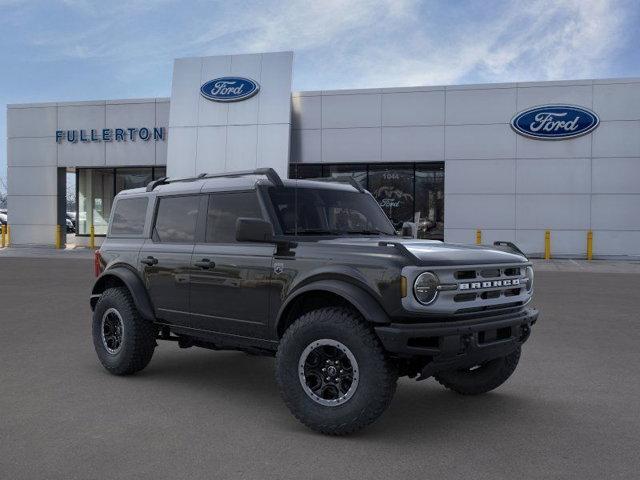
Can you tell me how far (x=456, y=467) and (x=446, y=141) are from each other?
20.9 meters

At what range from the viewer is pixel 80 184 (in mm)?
29797

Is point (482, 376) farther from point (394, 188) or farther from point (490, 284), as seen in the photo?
point (394, 188)

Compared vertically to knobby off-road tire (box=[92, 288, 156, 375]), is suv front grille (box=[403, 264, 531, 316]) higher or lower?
higher

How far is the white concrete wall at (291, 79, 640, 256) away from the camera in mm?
22641

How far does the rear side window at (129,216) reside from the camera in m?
6.59

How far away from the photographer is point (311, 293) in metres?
4.86

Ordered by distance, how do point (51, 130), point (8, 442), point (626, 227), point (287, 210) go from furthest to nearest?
point (51, 130) → point (626, 227) → point (287, 210) → point (8, 442)

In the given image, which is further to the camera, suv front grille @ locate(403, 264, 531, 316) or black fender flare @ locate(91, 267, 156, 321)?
black fender flare @ locate(91, 267, 156, 321)

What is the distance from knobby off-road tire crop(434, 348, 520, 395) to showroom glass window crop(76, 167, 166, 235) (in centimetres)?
2572

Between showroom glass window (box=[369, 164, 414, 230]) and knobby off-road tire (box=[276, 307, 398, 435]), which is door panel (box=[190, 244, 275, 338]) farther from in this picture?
showroom glass window (box=[369, 164, 414, 230])

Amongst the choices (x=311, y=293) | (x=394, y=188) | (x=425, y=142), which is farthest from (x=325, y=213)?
(x=394, y=188)

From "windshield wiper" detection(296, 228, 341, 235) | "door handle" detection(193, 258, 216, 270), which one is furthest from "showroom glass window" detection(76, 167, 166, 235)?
"windshield wiper" detection(296, 228, 341, 235)

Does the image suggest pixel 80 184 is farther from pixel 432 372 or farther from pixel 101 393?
pixel 432 372

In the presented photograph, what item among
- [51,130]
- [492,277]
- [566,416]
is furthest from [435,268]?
[51,130]
